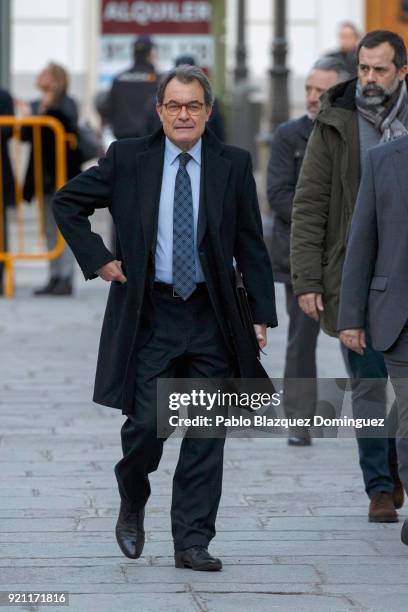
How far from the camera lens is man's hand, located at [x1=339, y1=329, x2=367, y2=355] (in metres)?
5.86

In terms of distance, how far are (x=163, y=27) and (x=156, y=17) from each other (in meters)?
0.14

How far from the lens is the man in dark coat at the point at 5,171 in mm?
Answer: 14031

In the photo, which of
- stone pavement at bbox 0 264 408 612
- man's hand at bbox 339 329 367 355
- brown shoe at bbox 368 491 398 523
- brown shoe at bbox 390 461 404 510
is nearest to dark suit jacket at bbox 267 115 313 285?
stone pavement at bbox 0 264 408 612

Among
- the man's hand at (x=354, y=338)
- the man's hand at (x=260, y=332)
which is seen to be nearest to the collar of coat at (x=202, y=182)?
the man's hand at (x=260, y=332)

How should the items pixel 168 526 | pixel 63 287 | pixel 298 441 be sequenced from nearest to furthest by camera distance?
pixel 168 526 → pixel 298 441 → pixel 63 287

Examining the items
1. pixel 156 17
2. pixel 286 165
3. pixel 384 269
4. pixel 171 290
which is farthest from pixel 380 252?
pixel 156 17

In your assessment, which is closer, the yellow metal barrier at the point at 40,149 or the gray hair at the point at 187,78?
the gray hair at the point at 187,78

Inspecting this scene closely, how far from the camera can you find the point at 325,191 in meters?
6.61

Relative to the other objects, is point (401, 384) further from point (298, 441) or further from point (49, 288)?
point (49, 288)

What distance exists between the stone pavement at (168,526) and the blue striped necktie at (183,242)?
36.7 inches

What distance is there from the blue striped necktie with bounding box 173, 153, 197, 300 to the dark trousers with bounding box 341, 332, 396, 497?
1.17m

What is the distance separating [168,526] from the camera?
635 cm

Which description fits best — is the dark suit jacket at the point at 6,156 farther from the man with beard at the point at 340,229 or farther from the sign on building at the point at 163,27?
the man with beard at the point at 340,229

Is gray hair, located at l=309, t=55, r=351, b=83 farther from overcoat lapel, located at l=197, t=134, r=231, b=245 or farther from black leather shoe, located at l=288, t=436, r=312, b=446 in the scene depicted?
overcoat lapel, located at l=197, t=134, r=231, b=245
